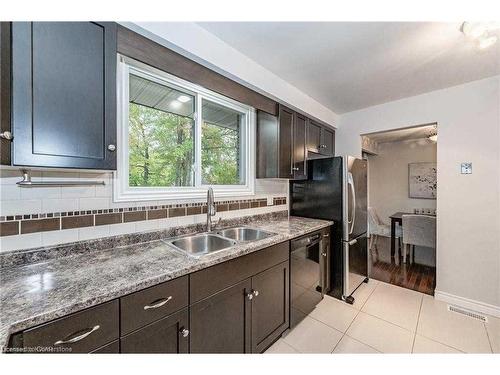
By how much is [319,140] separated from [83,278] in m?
2.84

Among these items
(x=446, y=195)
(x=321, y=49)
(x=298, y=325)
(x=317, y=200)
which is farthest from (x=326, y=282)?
(x=321, y=49)

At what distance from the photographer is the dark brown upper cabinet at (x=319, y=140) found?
2.74 m

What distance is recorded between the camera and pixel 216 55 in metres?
1.57

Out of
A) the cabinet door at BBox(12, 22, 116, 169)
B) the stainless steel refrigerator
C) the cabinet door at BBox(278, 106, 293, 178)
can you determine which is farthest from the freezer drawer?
the cabinet door at BBox(12, 22, 116, 169)

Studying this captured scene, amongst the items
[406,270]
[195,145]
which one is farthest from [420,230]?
[195,145]

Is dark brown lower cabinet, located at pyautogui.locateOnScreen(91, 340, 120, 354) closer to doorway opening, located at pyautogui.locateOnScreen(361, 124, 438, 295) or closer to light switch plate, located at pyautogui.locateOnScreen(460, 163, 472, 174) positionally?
doorway opening, located at pyautogui.locateOnScreen(361, 124, 438, 295)

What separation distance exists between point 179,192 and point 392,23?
1.95 meters

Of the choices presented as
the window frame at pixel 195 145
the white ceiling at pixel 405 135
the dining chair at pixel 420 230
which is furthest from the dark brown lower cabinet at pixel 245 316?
the white ceiling at pixel 405 135

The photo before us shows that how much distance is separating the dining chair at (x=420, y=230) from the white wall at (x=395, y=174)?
1.66 metres

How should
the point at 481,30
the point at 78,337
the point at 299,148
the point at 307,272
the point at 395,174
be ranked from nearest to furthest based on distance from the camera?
the point at 78,337 → the point at 481,30 → the point at 307,272 → the point at 299,148 → the point at 395,174

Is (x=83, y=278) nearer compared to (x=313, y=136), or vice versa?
(x=83, y=278)

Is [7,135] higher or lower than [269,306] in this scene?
higher

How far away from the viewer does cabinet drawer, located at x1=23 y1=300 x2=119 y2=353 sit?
668 mm

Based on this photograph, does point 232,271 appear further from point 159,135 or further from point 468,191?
point 468,191
